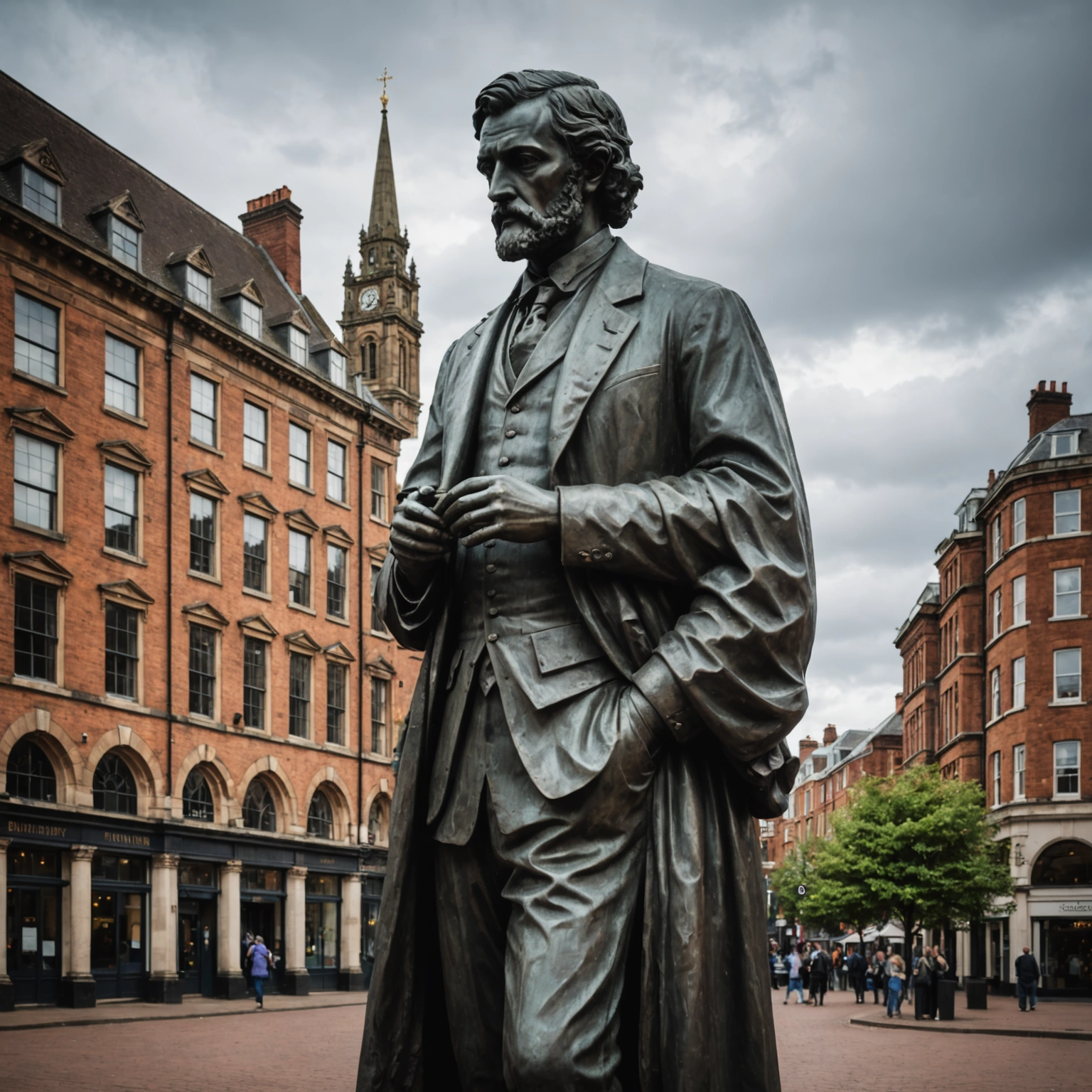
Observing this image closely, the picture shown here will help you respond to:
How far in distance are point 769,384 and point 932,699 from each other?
229 ft

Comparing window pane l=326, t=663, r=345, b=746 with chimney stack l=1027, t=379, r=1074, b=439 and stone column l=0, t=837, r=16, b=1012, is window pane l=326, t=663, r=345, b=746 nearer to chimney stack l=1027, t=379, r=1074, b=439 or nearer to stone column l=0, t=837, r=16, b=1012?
stone column l=0, t=837, r=16, b=1012

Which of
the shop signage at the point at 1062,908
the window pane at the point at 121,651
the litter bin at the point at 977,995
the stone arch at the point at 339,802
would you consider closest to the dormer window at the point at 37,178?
the window pane at the point at 121,651

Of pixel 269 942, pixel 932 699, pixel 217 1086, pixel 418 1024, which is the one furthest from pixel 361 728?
pixel 418 1024

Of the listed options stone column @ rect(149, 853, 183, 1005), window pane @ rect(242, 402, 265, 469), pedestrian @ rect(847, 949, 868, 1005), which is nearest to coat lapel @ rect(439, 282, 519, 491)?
stone column @ rect(149, 853, 183, 1005)

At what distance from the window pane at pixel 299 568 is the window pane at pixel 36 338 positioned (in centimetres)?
1088

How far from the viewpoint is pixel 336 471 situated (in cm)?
4584

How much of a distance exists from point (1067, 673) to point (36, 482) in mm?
34559

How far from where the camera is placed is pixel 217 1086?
15820 millimetres

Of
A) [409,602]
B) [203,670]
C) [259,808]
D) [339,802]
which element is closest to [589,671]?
[409,602]

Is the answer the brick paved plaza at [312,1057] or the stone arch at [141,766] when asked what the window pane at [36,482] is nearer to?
the stone arch at [141,766]

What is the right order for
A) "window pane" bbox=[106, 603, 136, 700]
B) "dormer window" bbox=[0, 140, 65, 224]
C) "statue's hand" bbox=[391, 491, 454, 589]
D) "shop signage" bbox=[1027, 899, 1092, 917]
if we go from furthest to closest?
"shop signage" bbox=[1027, 899, 1092, 917], "window pane" bbox=[106, 603, 136, 700], "dormer window" bbox=[0, 140, 65, 224], "statue's hand" bbox=[391, 491, 454, 589]

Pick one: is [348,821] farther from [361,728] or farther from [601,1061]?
[601,1061]

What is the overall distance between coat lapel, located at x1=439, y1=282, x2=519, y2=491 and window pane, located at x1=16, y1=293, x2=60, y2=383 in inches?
1229

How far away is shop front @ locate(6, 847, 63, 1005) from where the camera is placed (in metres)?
30.9
